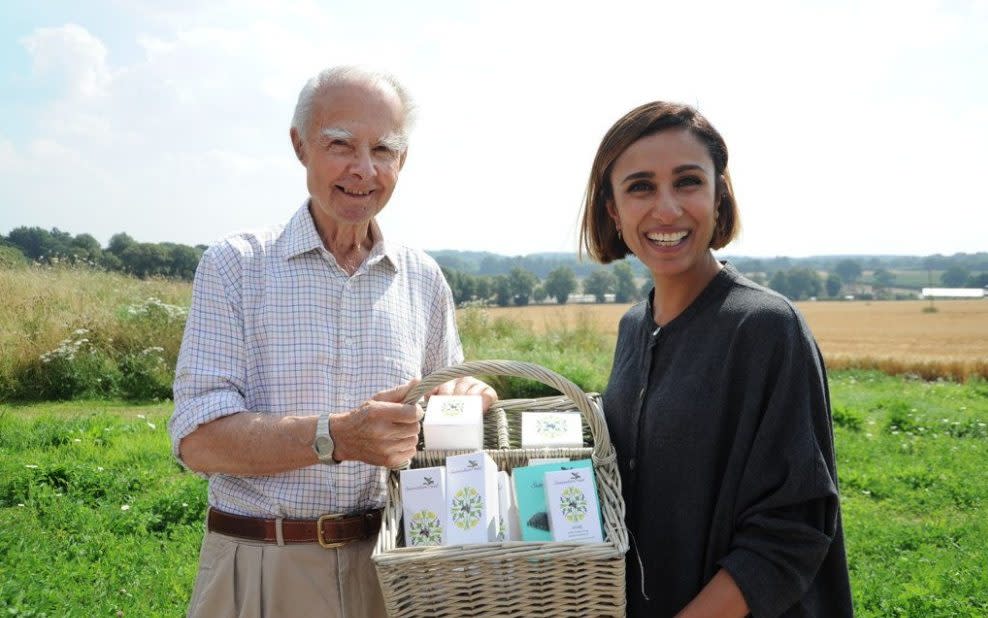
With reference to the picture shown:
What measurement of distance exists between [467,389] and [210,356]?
75cm

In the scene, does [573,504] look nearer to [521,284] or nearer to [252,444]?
[252,444]

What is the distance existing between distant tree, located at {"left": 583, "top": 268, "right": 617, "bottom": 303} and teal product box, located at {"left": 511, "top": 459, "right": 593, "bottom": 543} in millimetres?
15372

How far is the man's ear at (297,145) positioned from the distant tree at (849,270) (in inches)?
2037

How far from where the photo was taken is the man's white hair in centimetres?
217

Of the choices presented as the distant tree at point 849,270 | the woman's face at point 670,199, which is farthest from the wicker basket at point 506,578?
the distant tree at point 849,270

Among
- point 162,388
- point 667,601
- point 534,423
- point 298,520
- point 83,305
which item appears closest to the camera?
point 667,601

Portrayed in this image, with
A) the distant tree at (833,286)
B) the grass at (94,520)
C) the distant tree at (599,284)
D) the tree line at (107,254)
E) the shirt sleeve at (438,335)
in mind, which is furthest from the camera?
the distant tree at (833,286)

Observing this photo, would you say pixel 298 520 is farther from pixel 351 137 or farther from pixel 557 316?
pixel 557 316

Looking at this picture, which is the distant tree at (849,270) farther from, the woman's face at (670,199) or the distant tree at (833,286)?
the woman's face at (670,199)

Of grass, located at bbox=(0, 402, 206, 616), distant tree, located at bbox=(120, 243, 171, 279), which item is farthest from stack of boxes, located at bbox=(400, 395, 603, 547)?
distant tree, located at bbox=(120, 243, 171, 279)

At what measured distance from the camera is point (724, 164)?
213 cm

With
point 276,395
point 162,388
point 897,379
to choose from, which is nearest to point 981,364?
point 897,379

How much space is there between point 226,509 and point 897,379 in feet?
54.9

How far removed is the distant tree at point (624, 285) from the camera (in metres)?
25.2
